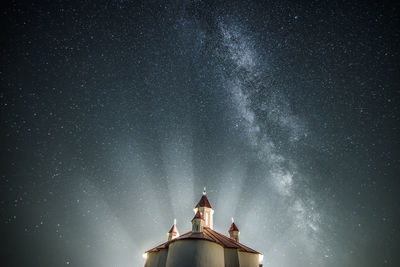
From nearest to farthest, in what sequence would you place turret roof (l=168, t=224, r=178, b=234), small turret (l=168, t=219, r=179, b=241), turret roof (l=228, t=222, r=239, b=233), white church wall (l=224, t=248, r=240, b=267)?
white church wall (l=224, t=248, r=240, b=267) < small turret (l=168, t=219, r=179, b=241) < turret roof (l=168, t=224, r=178, b=234) < turret roof (l=228, t=222, r=239, b=233)

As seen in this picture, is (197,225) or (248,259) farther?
(248,259)

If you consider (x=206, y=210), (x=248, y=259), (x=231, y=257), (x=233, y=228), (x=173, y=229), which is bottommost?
(x=231, y=257)

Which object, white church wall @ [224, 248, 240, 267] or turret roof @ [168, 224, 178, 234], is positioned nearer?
white church wall @ [224, 248, 240, 267]

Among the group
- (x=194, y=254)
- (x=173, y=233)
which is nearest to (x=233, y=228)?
(x=173, y=233)

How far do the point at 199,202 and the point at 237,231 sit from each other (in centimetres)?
754

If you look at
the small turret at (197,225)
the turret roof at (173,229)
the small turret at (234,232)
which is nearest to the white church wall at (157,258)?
the small turret at (197,225)

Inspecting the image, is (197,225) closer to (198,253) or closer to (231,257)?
(198,253)

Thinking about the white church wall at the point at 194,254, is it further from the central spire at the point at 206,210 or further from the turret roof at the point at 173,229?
the turret roof at the point at 173,229

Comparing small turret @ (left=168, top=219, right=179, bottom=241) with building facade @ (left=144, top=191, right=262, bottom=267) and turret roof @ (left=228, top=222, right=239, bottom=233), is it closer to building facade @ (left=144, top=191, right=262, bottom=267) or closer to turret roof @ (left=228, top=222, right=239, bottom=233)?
building facade @ (left=144, top=191, right=262, bottom=267)

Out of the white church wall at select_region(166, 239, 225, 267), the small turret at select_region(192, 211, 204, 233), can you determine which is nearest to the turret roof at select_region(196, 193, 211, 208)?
the small turret at select_region(192, 211, 204, 233)

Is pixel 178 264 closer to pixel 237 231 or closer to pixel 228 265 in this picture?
pixel 228 265

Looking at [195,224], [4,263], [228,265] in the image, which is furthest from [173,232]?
[4,263]

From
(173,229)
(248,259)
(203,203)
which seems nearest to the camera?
(248,259)

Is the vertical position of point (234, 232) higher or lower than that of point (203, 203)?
lower
